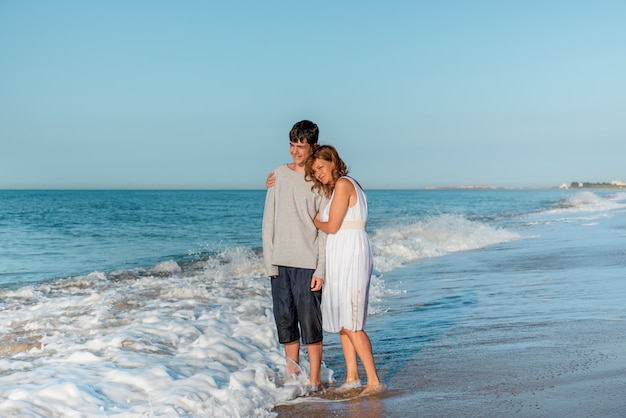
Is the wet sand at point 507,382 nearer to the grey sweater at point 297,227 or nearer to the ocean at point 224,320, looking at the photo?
the ocean at point 224,320

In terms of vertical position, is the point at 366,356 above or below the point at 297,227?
below

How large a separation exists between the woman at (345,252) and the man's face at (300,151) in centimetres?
10

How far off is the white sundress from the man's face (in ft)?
1.32

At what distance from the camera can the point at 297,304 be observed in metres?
5.03

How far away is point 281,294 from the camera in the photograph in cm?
505

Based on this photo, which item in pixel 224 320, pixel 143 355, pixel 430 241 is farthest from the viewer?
pixel 430 241

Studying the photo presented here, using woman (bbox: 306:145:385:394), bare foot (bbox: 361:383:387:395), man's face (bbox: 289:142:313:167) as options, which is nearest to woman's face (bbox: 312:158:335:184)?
woman (bbox: 306:145:385:394)

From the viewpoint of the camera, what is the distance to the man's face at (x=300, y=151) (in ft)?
16.0

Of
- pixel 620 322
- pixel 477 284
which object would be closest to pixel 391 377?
pixel 620 322

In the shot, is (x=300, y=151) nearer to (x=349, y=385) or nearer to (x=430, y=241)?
(x=349, y=385)

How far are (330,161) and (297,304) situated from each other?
119 cm

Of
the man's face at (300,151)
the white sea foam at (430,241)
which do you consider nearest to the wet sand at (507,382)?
the man's face at (300,151)

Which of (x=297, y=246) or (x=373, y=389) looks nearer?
(x=373, y=389)

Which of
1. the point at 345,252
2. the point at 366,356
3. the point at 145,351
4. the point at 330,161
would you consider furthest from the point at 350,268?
the point at 145,351
